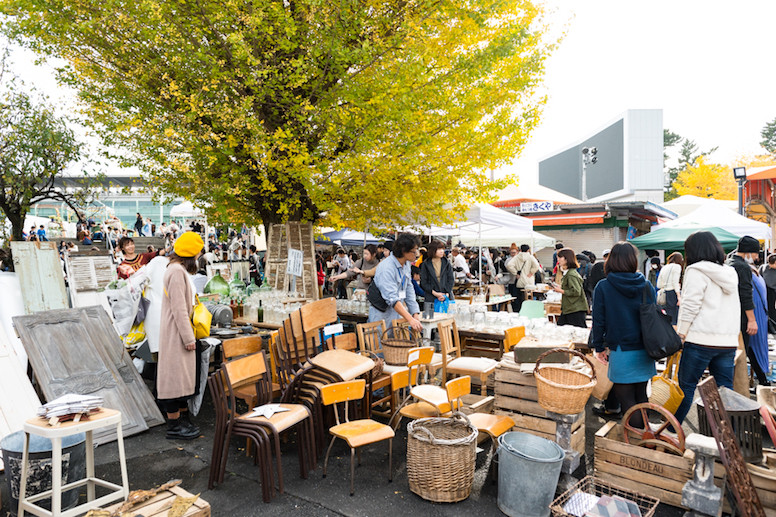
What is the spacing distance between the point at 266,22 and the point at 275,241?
140 inches

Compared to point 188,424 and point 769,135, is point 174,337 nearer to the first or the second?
point 188,424

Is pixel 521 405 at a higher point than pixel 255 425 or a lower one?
lower

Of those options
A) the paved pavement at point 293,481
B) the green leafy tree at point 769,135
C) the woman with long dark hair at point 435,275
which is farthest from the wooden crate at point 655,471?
the green leafy tree at point 769,135

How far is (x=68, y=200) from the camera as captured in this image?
33.7ft

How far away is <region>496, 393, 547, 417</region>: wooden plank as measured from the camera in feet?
13.0

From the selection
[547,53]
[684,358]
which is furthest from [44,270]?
[547,53]

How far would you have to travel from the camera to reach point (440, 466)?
3361 millimetres

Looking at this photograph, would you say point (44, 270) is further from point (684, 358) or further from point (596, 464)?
point (684, 358)

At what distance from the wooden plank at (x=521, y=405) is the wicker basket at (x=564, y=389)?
1.62 feet

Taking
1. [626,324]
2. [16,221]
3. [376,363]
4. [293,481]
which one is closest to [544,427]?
[626,324]

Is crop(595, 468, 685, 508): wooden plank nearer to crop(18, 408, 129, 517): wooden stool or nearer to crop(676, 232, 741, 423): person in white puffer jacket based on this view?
crop(676, 232, 741, 423): person in white puffer jacket

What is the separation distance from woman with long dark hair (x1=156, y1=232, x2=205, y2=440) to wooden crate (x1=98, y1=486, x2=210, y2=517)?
5.70 ft

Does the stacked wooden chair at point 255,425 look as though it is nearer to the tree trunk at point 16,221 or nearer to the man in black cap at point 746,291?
the man in black cap at point 746,291

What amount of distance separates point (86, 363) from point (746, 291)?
22.8 feet
